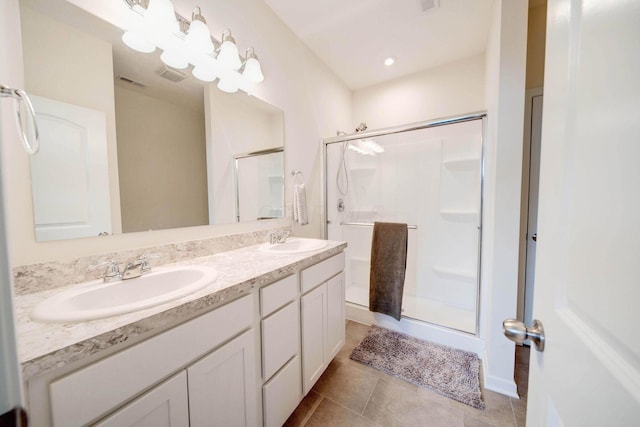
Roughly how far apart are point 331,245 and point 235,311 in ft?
2.70

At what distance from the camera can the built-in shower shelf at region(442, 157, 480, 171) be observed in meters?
2.15

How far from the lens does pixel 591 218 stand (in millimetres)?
341

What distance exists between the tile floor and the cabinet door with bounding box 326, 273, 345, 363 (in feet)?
0.64

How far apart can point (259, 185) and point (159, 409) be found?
1307mm

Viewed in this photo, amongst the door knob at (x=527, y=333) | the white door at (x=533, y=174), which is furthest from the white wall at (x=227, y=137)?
the white door at (x=533, y=174)

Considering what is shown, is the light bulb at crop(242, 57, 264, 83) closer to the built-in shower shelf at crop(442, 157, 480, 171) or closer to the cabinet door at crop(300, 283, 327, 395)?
the cabinet door at crop(300, 283, 327, 395)

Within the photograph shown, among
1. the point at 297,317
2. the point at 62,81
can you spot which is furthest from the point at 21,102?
the point at 297,317

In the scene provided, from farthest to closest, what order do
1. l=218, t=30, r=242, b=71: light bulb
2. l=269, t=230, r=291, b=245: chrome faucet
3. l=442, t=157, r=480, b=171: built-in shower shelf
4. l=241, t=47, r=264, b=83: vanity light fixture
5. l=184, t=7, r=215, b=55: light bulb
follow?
l=442, t=157, r=480, b=171: built-in shower shelf
l=269, t=230, r=291, b=245: chrome faucet
l=241, t=47, r=264, b=83: vanity light fixture
l=218, t=30, r=242, b=71: light bulb
l=184, t=7, r=215, b=55: light bulb

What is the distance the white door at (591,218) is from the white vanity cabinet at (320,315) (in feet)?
3.06

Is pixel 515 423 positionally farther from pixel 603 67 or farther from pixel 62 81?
pixel 62 81

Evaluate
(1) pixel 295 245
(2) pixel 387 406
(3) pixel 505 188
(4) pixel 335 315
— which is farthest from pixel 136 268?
(3) pixel 505 188

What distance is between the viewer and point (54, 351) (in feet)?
1.51

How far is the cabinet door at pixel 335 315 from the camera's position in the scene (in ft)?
4.71

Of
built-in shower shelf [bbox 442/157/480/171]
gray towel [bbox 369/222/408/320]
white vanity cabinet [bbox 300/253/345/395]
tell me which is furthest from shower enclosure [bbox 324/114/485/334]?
white vanity cabinet [bbox 300/253/345/395]
